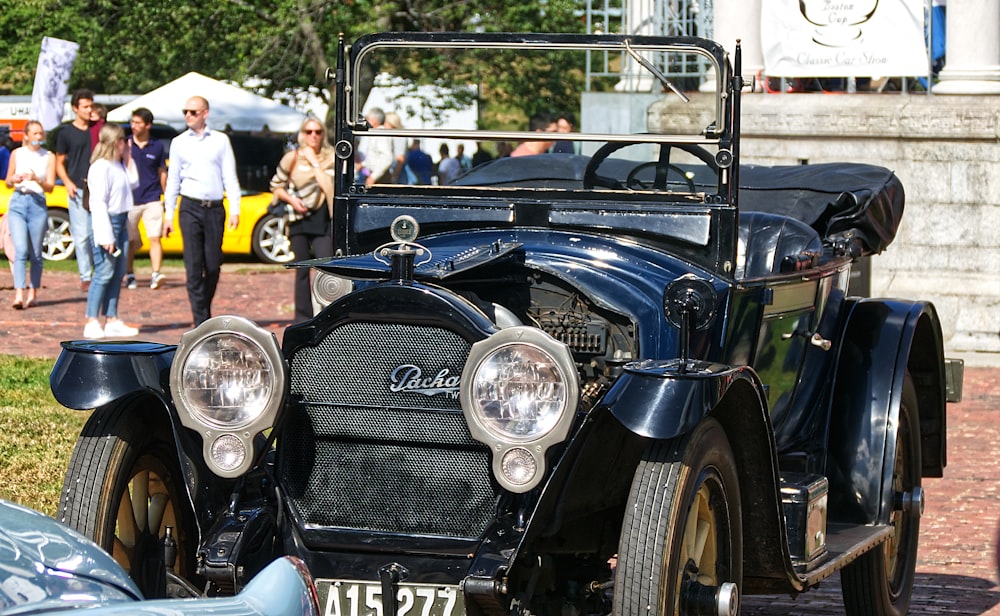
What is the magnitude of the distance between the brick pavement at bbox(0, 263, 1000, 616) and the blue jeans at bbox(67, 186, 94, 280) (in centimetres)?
43

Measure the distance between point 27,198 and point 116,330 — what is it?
194cm

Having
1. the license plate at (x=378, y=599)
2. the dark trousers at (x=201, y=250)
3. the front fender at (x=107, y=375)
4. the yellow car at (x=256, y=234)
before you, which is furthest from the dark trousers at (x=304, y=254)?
the yellow car at (x=256, y=234)

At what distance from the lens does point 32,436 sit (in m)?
7.90

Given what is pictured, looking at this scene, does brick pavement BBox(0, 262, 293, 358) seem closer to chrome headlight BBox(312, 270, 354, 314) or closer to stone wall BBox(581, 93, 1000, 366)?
stone wall BBox(581, 93, 1000, 366)

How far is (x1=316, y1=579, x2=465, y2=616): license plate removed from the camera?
4047 millimetres

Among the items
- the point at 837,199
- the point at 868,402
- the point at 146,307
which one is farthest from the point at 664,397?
the point at 146,307

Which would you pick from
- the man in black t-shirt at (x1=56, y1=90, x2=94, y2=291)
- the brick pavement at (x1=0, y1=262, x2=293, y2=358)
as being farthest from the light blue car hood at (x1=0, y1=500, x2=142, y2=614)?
the man in black t-shirt at (x1=56, y1=90, x2=94, y2=291)

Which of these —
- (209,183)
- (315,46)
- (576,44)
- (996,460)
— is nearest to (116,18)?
(315,46)

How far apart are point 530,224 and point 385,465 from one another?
1.21 m

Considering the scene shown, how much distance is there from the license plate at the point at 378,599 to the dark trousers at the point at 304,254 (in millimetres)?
7247

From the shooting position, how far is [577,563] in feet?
14.5

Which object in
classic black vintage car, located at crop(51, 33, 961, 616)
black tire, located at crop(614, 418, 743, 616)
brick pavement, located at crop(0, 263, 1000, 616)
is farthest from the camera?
brick pavement, located at crop(0, 263, 1000, 616)

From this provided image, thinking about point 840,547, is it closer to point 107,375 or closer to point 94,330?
point 107,375

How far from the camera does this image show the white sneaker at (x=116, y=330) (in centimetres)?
1192
